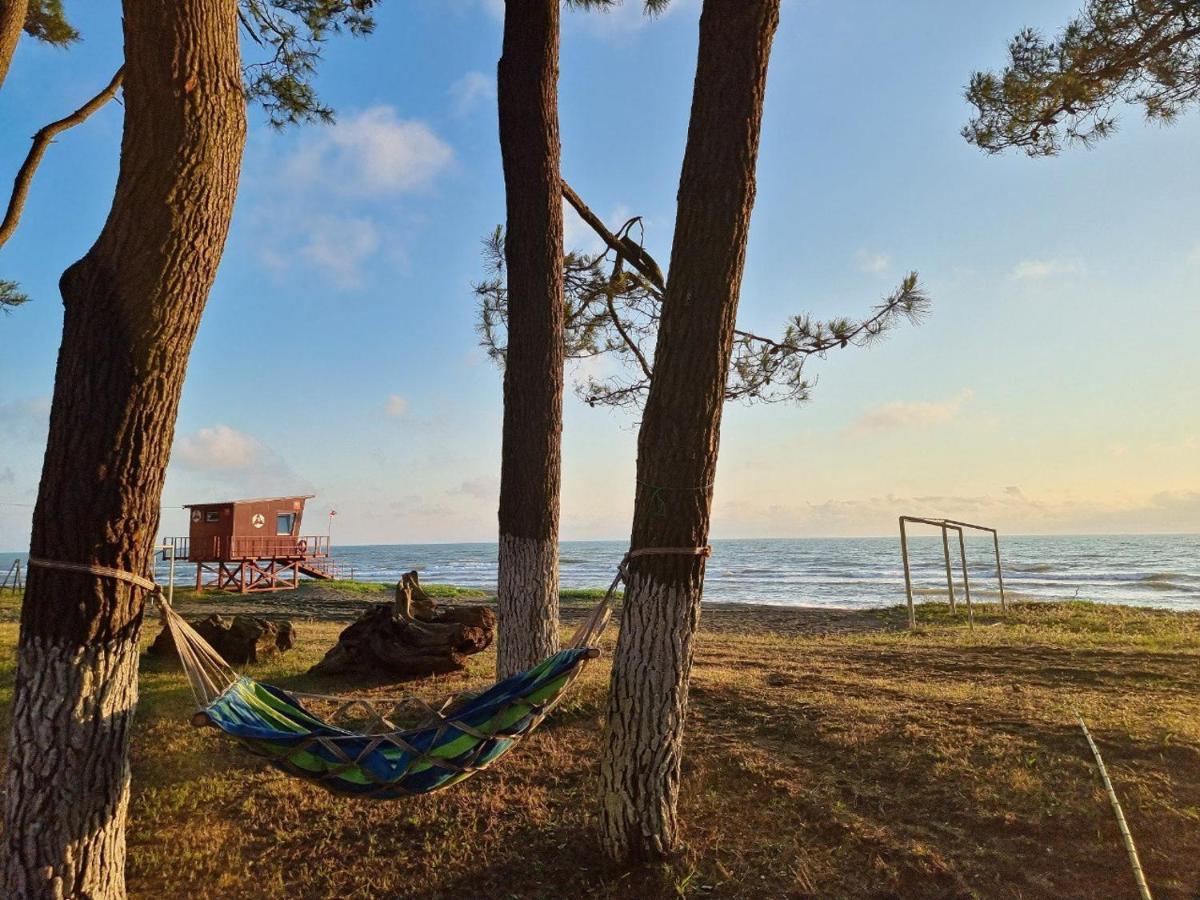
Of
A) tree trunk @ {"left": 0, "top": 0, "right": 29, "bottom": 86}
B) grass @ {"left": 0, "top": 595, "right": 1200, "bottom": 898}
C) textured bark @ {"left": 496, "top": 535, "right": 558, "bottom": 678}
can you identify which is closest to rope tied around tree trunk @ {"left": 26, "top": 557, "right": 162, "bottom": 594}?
grass @ {"left": 0, "top": 595, "right": 1200, "bottom": 898}

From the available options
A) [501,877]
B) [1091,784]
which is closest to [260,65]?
[501,877]

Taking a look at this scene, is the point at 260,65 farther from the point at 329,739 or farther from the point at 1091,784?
the point at 1091,784

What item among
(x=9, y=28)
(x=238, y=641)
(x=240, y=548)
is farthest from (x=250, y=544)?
(x=9, y=28)

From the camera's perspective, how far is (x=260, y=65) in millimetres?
5449

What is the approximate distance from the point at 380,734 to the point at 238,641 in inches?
152

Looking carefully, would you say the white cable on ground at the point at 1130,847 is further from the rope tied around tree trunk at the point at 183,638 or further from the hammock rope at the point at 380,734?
the rope tied around tree trunk at the point at 183,638

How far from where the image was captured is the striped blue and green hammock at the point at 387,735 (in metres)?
2.07

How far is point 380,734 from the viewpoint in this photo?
7.14 ft

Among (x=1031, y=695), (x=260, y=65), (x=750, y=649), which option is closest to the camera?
(x=1031, y=695)

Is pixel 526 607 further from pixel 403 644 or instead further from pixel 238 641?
pixel 238 641

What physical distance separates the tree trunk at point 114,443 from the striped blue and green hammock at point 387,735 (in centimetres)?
22

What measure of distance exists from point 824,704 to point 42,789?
126 inches

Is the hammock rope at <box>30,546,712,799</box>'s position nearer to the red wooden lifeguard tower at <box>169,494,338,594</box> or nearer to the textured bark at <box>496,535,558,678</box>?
the textured bark at <box>496,535,558,678</box>

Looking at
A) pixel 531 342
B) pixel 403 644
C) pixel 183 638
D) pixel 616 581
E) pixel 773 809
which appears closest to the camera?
pixel 183 638
